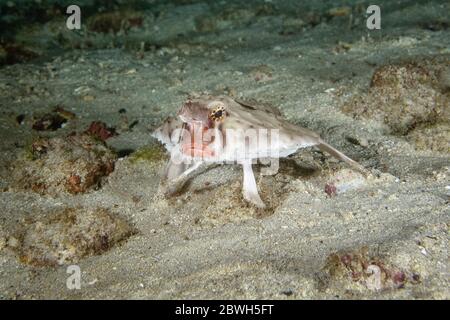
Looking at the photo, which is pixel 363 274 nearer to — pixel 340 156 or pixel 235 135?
pixel 340 156

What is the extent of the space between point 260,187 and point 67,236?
6.83ft

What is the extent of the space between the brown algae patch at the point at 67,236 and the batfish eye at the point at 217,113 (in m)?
1.54

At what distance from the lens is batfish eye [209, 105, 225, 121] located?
421cm

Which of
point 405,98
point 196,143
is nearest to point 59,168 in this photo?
point 196,143

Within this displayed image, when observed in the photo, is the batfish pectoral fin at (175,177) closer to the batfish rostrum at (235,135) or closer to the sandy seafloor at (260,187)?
the sandy seafloor at (260,187)

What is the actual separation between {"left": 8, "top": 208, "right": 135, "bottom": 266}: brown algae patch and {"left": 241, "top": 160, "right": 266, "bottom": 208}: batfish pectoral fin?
4.28ft

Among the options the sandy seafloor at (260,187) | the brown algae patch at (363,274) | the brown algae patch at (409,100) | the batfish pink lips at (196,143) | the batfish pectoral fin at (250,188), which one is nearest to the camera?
the brown algae patch at (363,274)

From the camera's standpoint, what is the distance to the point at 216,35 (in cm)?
1181

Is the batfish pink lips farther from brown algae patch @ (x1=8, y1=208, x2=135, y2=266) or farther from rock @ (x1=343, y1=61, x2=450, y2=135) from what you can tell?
rock @ (x1=343, y1=61, x2=450, y2=135)

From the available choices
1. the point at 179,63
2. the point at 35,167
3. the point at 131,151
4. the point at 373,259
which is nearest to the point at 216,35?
the point at 179,63

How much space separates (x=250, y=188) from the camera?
4488 mm

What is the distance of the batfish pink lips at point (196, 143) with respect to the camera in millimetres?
4207

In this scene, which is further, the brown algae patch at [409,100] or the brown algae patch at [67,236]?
the brown algae patch at [409,100]

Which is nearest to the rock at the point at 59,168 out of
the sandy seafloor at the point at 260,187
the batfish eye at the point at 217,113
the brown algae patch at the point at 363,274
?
the sandy seafloor at the point at 260,187
